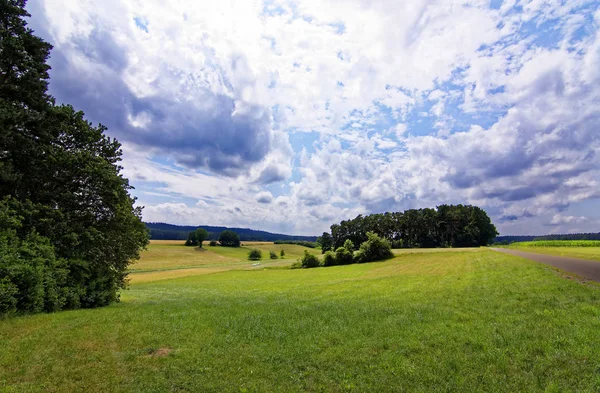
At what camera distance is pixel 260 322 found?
538 inches

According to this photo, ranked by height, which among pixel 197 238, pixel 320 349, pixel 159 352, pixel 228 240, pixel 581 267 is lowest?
pixel 159 352


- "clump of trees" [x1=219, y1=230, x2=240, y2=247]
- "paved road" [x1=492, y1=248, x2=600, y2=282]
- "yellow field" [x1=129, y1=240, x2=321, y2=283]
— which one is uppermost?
"clump of trees" [x1=219, y1=230, x2=240, y2=247]

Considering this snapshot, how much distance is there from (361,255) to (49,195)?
66.3m

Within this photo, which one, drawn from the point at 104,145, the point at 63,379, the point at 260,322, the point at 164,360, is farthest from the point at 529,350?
the point at 104,145

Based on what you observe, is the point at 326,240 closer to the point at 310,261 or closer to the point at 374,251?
the point at 310,261

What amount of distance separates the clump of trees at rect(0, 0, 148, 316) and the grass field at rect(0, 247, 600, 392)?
2.94 metres

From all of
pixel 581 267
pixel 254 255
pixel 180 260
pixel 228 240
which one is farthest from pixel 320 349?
pixel 228 240

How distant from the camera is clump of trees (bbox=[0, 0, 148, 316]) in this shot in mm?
15625

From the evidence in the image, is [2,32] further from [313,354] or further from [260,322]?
[313,354]

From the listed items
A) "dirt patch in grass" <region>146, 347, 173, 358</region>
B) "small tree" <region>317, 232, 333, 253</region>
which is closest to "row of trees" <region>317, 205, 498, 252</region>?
"small tree" <region>317, 232, 333, 253</region>

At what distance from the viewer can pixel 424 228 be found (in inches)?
5285

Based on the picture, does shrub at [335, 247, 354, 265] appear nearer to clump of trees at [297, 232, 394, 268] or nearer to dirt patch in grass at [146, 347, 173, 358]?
clump of trees at [297, 232, 394, 268]

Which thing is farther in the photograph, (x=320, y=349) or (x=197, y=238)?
(x=197, y=238)

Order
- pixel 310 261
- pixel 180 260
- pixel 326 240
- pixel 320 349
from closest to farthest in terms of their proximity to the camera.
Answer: pixel 320 349 → pixel 310 261 → pixel 180 260 → pixel 326 240
